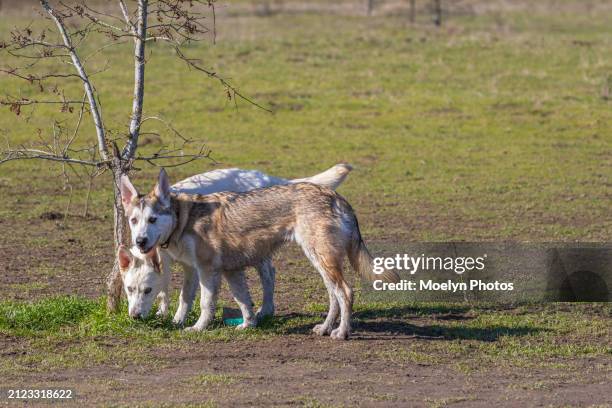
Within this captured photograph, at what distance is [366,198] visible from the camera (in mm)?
18797

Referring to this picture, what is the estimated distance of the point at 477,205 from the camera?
709 inches

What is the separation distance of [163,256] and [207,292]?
24.1 inches

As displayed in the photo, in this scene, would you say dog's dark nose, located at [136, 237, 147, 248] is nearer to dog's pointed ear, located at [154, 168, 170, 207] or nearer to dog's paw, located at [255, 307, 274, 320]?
dog's pointed ear, located at [154, 168, 170, 207]

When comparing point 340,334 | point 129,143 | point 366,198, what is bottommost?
point 366,198

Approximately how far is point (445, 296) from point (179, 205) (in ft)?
10.8

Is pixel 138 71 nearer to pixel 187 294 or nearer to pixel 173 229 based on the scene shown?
pixel 173 229

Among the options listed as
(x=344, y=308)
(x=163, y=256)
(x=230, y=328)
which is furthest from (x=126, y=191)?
(x=344, y=308)

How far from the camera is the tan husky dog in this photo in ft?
32.2

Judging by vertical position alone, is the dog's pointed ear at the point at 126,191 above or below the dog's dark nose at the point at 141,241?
above

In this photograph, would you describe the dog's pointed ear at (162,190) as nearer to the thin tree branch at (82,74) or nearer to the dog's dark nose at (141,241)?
the dog's dark nose at (141,241)

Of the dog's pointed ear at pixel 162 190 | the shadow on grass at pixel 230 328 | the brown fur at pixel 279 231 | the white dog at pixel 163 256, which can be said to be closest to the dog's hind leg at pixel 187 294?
the white dog at pixel 163 256

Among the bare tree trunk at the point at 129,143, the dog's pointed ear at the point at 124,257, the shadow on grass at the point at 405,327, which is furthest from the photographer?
the bare tree trunk at the point at 129,143

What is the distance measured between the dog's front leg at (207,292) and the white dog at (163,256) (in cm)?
28

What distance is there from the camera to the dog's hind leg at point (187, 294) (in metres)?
10.4
